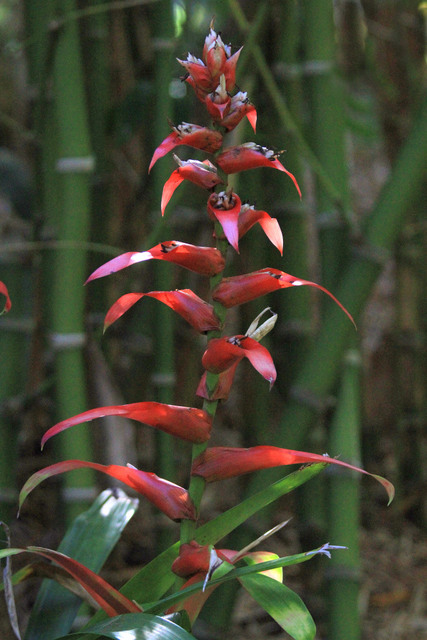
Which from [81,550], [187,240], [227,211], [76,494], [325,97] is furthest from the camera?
[187,240]

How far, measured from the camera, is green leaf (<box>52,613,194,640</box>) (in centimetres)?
29

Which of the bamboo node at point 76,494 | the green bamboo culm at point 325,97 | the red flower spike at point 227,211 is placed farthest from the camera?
the green bamboo culm at point 325,97

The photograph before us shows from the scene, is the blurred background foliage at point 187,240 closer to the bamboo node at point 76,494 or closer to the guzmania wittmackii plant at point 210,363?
the bamboo node at point 76,494

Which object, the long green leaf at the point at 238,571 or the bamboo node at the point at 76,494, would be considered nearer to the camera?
the long green leaf at the point at 238,571

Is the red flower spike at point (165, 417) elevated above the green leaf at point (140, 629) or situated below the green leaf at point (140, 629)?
above

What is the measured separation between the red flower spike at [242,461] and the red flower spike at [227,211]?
0.10m

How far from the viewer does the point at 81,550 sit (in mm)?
459

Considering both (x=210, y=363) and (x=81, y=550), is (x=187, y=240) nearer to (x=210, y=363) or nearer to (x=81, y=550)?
(x=81, y=550)

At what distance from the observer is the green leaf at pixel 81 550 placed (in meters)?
0.43

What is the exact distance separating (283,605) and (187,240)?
0.72m

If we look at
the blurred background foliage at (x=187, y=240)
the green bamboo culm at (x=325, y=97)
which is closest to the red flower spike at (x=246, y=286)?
the blurred background foliage at (x=187, y=240)

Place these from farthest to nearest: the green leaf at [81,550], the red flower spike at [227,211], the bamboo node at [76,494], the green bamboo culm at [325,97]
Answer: the green bamboo culm at [325,97]
the bamboo node at [76,494]
the green leaf at [81,550]
the red flower spike at [227,211]

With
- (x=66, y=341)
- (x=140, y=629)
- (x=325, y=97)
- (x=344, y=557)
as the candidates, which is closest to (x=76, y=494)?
(x=66, y=341)

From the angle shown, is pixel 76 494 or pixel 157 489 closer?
pixel 157 489
